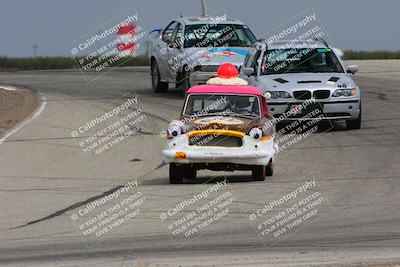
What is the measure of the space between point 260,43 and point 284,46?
679 millimetres

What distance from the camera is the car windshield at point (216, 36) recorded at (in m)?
23.0

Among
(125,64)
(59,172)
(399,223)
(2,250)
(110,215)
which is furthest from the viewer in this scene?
(125,64)

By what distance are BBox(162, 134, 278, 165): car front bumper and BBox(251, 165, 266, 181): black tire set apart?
0.45 feet

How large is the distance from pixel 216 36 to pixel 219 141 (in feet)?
34.9

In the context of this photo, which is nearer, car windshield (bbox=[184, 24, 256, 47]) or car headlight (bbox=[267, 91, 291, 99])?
car headlight (bbox=[267, 91, 291, 99])

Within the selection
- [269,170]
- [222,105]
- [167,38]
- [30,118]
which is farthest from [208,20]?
[269,170]

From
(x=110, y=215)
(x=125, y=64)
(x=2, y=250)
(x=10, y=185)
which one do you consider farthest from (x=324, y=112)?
(x=125, y=64)

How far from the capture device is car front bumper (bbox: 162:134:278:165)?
1262 centimetres

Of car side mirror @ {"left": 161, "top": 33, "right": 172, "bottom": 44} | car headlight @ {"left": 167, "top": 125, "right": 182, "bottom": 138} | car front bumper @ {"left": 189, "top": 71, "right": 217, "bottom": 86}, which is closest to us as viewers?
car headlight @ {"left": 167, "top": 125, "right": 182, "bottom": 138}

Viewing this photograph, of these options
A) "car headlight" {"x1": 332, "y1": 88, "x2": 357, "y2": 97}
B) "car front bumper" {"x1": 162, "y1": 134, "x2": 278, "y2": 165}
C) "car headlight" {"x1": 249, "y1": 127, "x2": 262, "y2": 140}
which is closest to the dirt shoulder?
"car headlight" {"x1": 332, "y1": 88, "x2": 357, "y2": 97}

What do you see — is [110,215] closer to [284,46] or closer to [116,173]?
[116,173]

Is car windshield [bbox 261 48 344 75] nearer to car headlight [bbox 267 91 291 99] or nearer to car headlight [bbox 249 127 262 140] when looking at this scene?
car headlight [bbox 267 91 291 99]

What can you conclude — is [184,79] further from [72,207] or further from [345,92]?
[72,207]

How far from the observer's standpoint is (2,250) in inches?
361
